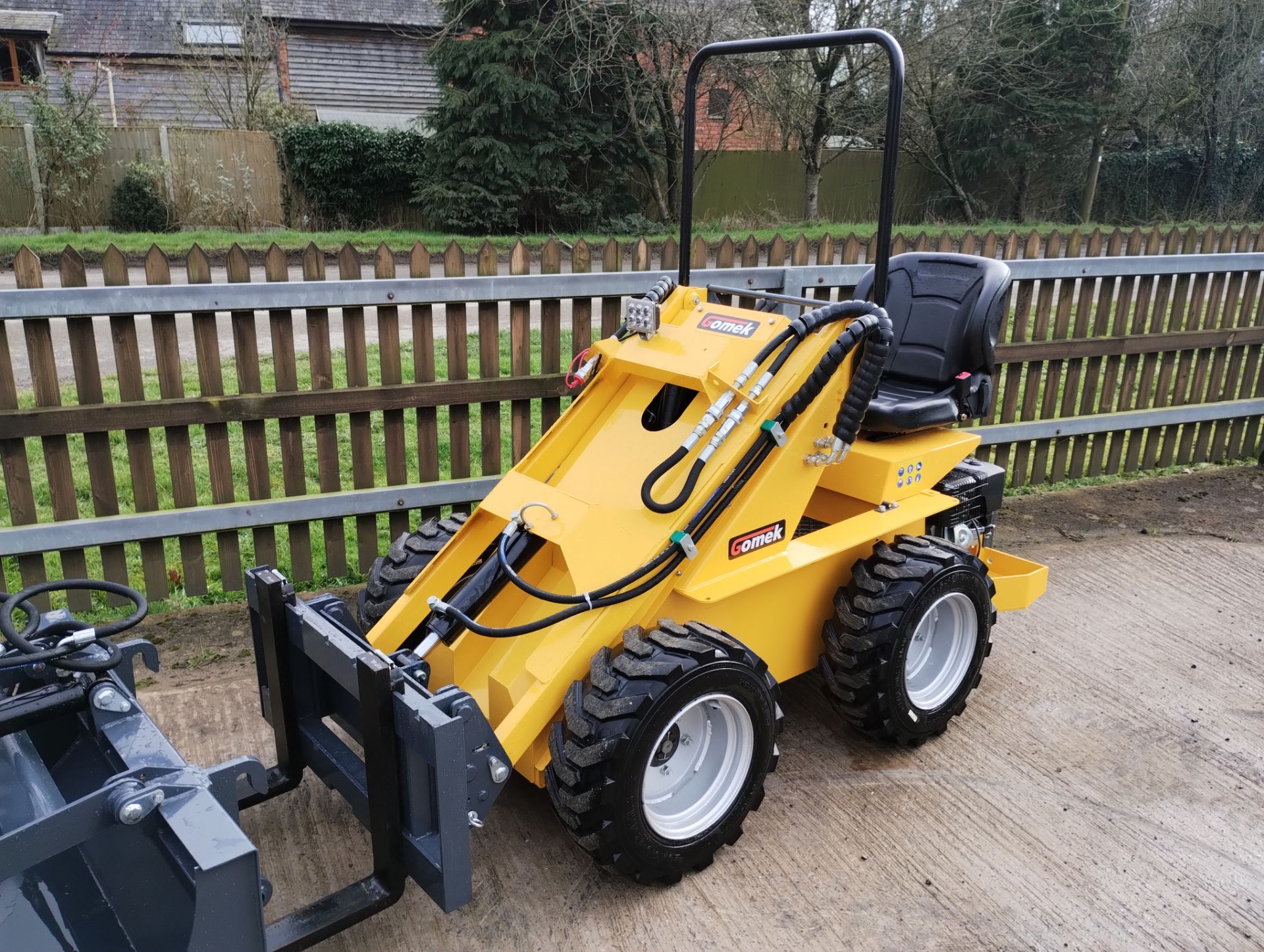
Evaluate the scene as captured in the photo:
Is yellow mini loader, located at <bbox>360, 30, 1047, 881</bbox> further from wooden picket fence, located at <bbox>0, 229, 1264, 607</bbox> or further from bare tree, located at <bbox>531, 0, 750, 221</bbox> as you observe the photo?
bare tree, located at <bbox>531, 0, 750, 221</bbox>

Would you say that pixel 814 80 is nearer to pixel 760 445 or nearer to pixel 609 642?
pixel 760 445

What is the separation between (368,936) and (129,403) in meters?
2.65

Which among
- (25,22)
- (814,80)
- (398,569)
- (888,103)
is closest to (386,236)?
(814,80)

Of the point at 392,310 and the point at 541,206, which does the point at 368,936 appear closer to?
the point at 392,310

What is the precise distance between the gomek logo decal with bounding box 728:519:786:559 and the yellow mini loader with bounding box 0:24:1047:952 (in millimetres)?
11

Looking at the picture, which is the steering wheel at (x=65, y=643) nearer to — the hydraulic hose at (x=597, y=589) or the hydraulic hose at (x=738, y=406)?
the hydraulic hose at (x=597, y=589)

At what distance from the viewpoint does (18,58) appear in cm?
2722

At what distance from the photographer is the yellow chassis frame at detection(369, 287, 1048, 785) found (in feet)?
9.57

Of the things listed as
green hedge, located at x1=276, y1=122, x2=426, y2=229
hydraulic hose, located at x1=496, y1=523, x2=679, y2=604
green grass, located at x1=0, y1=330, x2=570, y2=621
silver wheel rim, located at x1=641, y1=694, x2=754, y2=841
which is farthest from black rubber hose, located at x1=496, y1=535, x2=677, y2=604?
green hedge, located at x1=276, y1=122, x2=426, y2=229

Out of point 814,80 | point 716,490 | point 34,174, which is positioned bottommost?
point 716,490

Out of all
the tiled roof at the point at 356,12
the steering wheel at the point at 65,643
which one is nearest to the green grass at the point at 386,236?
the steering wheel at the point at 65,643

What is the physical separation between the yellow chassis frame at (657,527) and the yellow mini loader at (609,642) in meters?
0.01

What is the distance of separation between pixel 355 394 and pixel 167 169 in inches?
627

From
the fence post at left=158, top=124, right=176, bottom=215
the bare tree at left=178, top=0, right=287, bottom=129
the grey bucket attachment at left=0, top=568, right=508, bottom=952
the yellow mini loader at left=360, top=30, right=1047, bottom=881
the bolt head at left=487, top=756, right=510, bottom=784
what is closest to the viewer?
the grey bucket attachment at left=0, top=568, right=508, bottom=952
